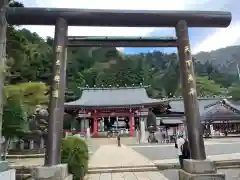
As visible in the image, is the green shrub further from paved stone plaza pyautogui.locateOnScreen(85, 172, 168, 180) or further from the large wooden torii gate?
paved stone plaza pyautogui.locateOnScreen(85, 172, 168, 180)

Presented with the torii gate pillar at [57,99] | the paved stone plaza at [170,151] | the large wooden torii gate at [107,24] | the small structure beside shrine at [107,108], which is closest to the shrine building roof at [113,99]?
the small structure beside shrine at [107,108]

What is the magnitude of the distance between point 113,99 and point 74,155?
25.4m

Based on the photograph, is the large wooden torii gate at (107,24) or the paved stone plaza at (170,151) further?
the paved stone plaza at (170,151)

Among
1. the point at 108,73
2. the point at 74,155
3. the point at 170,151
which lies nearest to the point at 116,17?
the point at 74,155

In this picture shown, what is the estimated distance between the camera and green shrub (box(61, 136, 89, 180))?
21.9 feet

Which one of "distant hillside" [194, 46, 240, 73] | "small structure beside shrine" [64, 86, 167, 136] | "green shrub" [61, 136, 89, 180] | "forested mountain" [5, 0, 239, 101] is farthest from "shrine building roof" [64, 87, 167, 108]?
"distant hillside" [194, 46, 240, 73]

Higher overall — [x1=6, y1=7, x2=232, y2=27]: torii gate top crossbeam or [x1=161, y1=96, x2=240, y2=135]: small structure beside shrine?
[x1=6, y1=7, x2=232, y2=27]: torii gate top crossbeam

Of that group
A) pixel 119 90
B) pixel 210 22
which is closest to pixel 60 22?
pixel 210 22

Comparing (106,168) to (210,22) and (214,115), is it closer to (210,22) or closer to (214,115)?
(210,22)

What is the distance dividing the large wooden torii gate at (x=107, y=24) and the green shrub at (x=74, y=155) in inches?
39.2

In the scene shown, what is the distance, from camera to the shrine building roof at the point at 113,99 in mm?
28297

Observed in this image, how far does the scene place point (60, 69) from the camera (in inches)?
243

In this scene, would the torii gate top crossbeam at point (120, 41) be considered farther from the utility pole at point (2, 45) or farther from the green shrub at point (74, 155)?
the green shrub at point (74, 155)

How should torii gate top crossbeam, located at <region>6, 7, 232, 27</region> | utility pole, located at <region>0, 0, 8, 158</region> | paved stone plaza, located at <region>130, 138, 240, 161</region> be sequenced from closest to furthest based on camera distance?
utility pole, located at <region>0, 0, 8, 158</region> < torii gate top crossbeam, located at <region>6, 7, 232, 27</region> < paved stone plaza, located at <region>130, 138, 240, 161</region>
